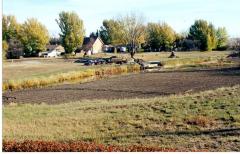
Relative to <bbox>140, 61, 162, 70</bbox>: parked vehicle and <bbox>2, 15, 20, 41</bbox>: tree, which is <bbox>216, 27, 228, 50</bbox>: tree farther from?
<bbox>2, 15, 20, 41</bbox>: tree

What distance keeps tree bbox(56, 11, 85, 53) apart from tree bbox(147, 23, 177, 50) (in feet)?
79.2

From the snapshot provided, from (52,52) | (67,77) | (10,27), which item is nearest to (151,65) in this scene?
(67,77)

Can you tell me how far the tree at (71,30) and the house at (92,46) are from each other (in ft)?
37.9

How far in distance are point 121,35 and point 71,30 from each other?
1418cm

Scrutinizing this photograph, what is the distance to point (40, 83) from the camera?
4516cm

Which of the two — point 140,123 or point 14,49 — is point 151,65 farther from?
point 140,123

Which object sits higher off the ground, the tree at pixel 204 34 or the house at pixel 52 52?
the tree at pixel 204 34

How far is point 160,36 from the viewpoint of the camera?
11500 cm

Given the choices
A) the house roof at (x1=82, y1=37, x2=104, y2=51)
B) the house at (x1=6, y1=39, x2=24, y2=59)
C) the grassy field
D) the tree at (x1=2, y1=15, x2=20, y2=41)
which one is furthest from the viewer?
the house roof at (x1=82, y1=37, x2=104, y2=51)

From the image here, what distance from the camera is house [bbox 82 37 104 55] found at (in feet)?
366

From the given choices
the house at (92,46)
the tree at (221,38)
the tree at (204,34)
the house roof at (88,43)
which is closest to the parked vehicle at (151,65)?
the house at (92,46)

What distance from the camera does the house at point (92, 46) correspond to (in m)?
111

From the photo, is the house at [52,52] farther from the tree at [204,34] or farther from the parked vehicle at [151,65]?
the parked vehicle at [151,65]

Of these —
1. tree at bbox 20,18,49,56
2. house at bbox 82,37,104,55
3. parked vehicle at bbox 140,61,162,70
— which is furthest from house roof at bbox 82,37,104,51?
parked vehicle at bbox 140,61,162,70
